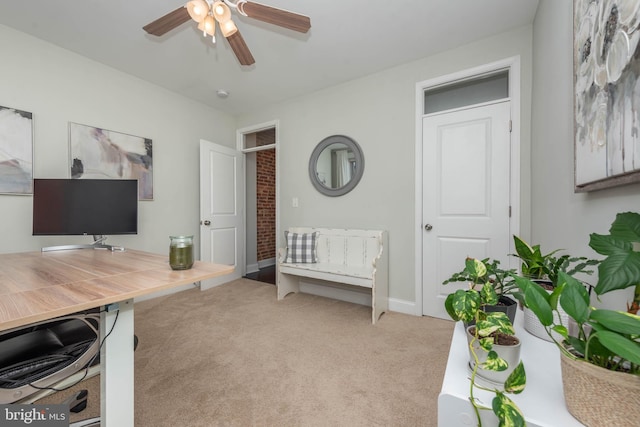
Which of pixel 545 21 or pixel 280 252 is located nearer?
pixel 545 21

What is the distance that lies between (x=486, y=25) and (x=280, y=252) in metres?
2.90

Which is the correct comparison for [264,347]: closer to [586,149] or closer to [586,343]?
[586,343]

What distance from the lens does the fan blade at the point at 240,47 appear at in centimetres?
169

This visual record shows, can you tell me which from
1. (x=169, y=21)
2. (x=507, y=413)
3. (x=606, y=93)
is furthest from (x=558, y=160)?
(x=169, y=21)

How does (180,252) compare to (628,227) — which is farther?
(180,252)

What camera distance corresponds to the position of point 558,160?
144cm

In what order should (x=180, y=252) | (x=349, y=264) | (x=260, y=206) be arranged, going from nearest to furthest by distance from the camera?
(x=180, y=252)
(x=349, y=264)
(x=260, y=206)

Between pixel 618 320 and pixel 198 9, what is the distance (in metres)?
2.01

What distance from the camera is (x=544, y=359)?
0.70 metres

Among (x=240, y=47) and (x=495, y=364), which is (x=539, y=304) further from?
(x=240, y=47)

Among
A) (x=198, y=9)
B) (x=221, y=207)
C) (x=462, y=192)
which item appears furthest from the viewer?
(x=221, y=207)

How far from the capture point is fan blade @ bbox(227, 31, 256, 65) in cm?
169

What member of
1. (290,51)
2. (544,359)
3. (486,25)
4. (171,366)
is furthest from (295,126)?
(544,359)

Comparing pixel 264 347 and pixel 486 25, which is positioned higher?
pixel 486 25
